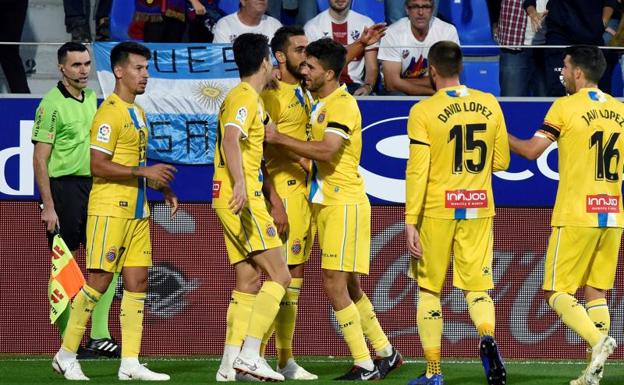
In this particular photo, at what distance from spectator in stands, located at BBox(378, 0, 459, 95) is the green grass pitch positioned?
2.48 m

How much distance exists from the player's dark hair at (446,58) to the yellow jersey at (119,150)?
7.49 ft

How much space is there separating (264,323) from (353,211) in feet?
3.60

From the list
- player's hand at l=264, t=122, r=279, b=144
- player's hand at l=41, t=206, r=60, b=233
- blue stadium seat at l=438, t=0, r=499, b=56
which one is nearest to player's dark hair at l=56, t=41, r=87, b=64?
player's hand at l=41, t=206, r=60, b=233

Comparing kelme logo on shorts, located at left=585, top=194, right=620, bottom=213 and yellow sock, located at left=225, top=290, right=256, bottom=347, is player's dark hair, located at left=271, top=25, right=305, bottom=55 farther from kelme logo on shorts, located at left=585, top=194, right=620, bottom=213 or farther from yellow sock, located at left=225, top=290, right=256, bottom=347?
kelme logo on shorts, located at left=585, top=194, right=620, bottom=213

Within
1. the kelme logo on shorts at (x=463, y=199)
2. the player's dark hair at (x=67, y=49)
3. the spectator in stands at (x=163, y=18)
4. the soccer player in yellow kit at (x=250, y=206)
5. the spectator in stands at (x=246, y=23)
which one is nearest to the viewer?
the kelme logo on shorts at (x=463, y=199)

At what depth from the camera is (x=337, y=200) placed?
9930 millimetres

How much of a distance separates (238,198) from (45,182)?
103 inches

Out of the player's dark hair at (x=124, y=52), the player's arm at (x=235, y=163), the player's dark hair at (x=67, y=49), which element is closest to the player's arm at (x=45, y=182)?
the player's dark hair at (x=67, y=49)

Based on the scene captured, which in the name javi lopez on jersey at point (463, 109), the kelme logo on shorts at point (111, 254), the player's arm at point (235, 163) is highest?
the name javi lopez on jersey at point (463, 109)

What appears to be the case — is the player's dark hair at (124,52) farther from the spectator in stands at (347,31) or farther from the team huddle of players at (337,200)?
the spectator in stands at (347,31)

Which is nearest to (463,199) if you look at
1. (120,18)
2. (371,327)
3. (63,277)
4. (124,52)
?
(371,327)

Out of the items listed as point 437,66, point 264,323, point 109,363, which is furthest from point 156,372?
point 437,66

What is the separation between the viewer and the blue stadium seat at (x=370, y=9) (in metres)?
13.4

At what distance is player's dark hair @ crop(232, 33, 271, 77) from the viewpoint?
377 inches
